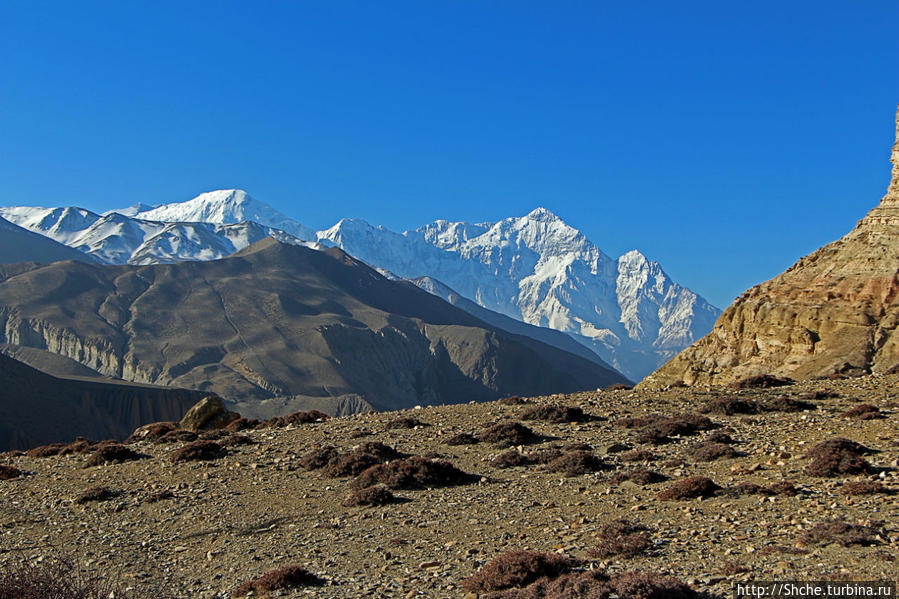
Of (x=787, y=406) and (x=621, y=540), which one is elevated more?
(x=787, y=406)

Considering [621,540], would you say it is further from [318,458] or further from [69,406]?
[69,406]

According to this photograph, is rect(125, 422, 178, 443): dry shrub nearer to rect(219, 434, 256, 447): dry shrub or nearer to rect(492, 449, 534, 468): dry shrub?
rect(219, 434, 256, 447): dry shrub

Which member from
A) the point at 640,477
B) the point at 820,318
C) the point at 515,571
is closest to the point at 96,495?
the point at 515,571

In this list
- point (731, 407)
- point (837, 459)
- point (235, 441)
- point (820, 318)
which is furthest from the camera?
point (820, 318)

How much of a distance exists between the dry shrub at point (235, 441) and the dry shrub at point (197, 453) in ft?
4.76

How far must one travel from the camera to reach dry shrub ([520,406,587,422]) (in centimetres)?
2859

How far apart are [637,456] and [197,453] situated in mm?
15349

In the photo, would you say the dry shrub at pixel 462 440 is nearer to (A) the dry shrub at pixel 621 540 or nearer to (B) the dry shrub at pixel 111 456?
(A) the dry shrub at pixel 621 540

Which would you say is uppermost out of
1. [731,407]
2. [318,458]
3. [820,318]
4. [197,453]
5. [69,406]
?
[820,318]

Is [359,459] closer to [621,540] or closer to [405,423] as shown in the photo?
[405,423]

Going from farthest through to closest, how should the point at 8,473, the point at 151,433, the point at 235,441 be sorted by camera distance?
the point at 151,433 → the point at 235,441 → the point at 8,473

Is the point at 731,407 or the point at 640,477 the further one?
the point at 731,407

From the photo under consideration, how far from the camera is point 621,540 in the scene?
44.9 feet

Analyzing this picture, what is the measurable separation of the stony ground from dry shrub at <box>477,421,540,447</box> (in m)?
0.58
